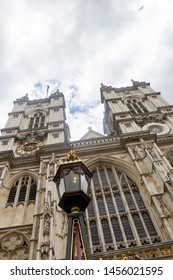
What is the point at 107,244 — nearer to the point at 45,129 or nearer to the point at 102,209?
the point at 102,209

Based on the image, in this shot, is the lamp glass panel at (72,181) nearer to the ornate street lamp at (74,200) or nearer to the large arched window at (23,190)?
the ornate street lamp at (74,200)

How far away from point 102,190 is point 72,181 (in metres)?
11.4

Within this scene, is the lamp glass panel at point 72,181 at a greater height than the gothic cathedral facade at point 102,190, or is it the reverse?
the gothic cathedral facade at point 102,190

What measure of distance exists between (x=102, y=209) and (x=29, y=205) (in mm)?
4233

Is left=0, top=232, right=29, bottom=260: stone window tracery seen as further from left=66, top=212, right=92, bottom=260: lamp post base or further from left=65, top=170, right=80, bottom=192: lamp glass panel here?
left=66, top=212, right=92, bottom=260: lamp post base

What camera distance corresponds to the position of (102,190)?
15969 mm

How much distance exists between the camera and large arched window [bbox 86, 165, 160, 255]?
40.7ft

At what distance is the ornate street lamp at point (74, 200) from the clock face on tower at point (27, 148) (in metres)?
16.3

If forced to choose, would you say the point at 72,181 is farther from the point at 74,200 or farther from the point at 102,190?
the point at 102,190

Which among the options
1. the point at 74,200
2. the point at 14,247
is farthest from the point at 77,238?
the point at 14,247

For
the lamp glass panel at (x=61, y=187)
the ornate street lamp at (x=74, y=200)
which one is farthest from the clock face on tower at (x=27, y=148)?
the lamp glass panel at (x=61, y=187)

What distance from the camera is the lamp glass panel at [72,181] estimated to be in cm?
476

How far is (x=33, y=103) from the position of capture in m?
32.1
